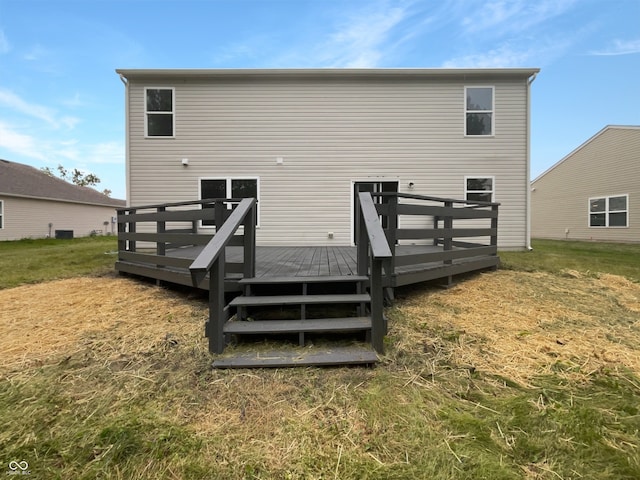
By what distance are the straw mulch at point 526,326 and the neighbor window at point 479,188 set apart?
4.25 meters

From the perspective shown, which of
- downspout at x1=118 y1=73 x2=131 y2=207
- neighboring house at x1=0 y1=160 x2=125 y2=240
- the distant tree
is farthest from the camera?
the distant tree

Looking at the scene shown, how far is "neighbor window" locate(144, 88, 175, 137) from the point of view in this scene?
8.52m

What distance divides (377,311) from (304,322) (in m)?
0.73

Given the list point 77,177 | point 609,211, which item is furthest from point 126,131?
point 77,177

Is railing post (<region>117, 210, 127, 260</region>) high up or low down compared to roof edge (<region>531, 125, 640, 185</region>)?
down

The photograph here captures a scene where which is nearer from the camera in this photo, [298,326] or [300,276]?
[298,326]

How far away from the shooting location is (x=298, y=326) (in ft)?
8.99

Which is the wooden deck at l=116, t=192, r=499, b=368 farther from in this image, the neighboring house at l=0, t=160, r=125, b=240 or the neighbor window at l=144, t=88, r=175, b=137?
the neighboring house at l=0, t=160, r=125, b=240

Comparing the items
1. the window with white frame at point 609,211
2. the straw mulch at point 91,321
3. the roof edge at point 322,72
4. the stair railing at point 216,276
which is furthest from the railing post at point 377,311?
the window with white frame at point 609,211

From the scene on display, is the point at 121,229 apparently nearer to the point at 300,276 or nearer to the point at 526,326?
the point at 300,276

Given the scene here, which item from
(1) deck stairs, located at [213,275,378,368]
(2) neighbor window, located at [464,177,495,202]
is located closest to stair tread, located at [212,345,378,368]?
(1) deck stairs, located at [213,275,378,368]

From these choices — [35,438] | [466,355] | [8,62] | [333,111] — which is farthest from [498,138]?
[8,62]

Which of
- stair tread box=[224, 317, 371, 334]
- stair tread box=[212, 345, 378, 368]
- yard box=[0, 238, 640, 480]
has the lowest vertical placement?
yard box=[0, 238, 640, 480]

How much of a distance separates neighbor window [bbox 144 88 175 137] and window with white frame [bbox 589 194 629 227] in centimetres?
1982
